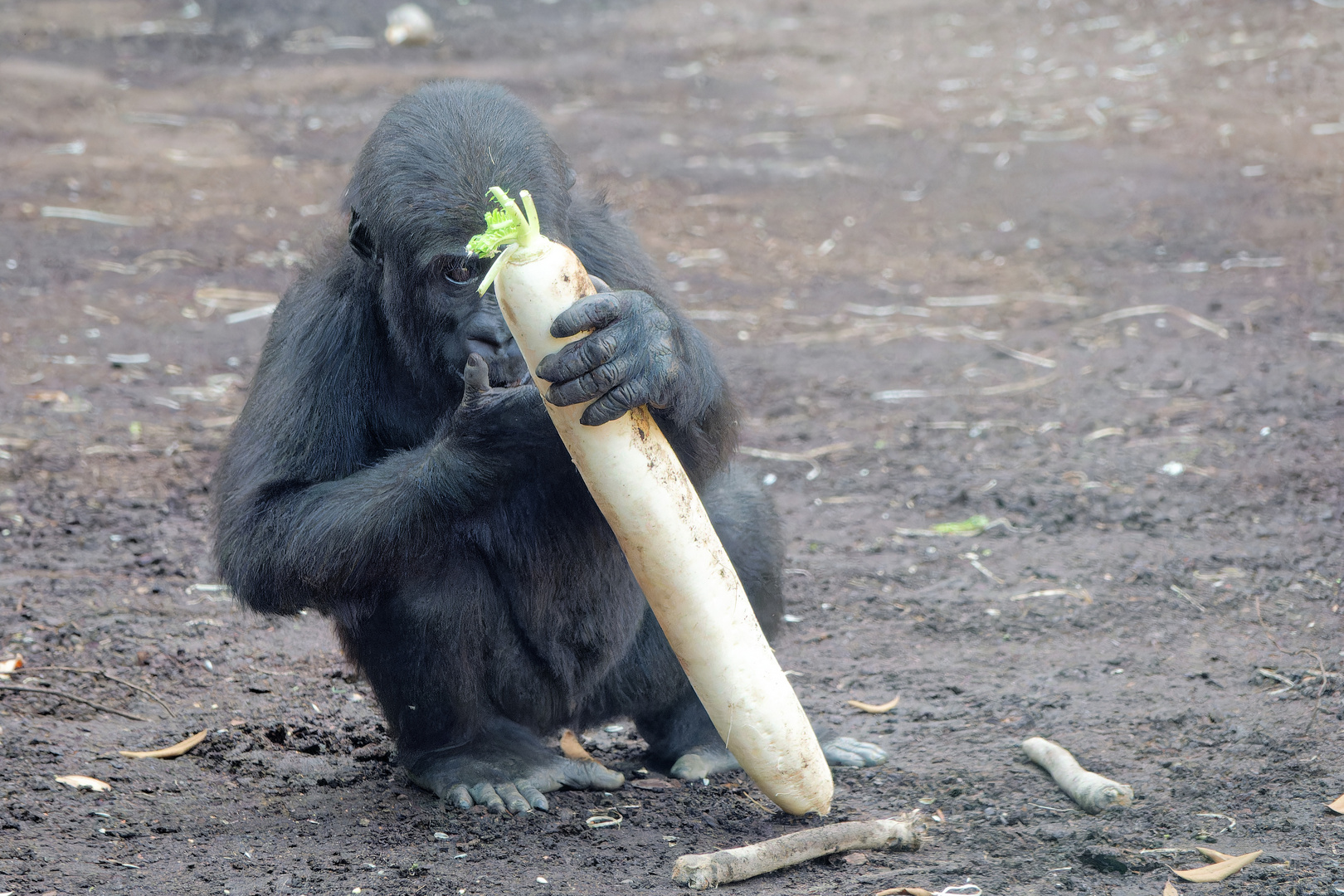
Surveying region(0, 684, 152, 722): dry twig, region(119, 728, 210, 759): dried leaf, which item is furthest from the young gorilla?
region(0, 684, 152, 722): dry twig

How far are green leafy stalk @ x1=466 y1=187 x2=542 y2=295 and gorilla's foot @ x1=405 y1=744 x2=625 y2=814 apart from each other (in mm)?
1633

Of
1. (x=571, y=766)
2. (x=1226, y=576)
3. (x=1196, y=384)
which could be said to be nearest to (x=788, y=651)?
(x=571, y=766)

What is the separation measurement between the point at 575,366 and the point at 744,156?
10.2 m

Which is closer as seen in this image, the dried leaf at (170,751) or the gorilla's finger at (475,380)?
the gorilla's finger at (475,380)

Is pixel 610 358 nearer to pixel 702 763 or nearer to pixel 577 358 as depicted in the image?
pixel 577 358

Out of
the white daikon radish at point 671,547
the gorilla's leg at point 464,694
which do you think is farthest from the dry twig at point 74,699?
the white daikon radish at point 671,547

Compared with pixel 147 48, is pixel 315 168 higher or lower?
lower

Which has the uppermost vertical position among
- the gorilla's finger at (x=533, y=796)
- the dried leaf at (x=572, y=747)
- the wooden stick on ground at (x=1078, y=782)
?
the wooden stick on ground at (x=1078, y=782)

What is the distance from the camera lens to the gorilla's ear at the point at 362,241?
3.79 m

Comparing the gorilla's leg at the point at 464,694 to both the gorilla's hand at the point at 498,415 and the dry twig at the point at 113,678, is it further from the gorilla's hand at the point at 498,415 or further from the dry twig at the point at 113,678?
the dry twig at the point at 113,678

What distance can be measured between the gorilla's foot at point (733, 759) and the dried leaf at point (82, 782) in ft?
5.66

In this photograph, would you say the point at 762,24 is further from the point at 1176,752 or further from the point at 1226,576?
the point at 1176,752

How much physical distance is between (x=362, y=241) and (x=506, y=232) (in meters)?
0.99

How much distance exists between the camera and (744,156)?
1275 cm
